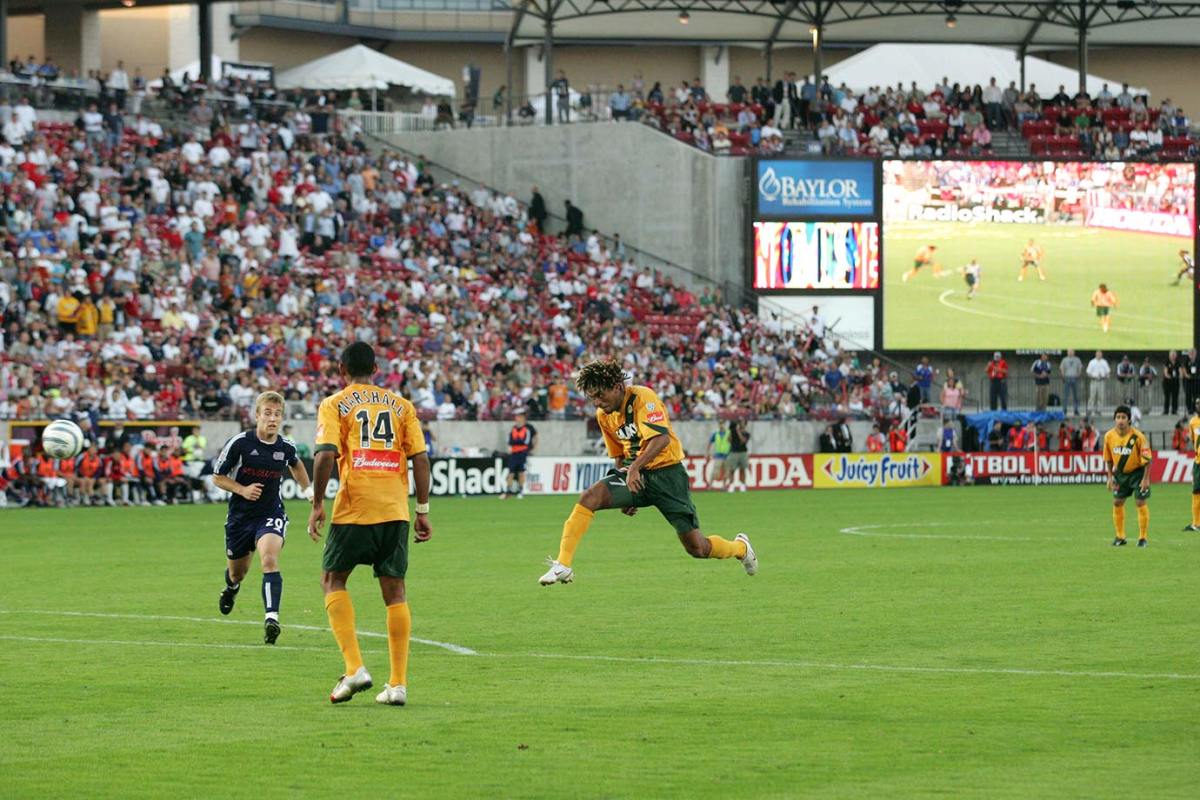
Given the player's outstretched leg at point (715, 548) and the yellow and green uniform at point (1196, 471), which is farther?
the yellow and green uniform at point (1196, 471)

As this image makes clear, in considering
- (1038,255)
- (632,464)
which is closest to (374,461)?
(632,464)

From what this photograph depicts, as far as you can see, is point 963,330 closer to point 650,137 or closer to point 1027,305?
point 1027,305

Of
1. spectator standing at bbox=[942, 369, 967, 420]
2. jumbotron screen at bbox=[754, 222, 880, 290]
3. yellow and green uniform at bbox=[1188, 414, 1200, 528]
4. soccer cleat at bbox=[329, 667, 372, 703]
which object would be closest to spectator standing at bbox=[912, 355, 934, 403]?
spectator standing at bbox=[942, 369, 967, 420]

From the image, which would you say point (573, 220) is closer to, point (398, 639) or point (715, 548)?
point (715, 548)

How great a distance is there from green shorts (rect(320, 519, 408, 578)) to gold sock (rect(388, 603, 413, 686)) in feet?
0.75

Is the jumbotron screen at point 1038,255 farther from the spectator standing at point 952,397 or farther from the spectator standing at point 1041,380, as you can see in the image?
the spectator standing at point 952,397

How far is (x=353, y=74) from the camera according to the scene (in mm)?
59375

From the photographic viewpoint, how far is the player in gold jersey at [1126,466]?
2536cm

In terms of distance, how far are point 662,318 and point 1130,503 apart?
53.9 ft

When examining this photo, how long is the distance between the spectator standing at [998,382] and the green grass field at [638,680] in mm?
27232

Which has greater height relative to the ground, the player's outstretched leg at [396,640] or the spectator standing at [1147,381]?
the spectator standing at [1147,381]

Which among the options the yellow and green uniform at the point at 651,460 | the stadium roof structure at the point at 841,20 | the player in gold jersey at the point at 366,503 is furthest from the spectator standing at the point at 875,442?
the player in gold jersey at the point at 366,503

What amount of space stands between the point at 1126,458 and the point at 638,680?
46.7ft

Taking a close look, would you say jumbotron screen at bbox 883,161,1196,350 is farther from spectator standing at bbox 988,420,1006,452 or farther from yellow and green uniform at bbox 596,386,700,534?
yellow and green uniform at bbox 596,386,700,534
